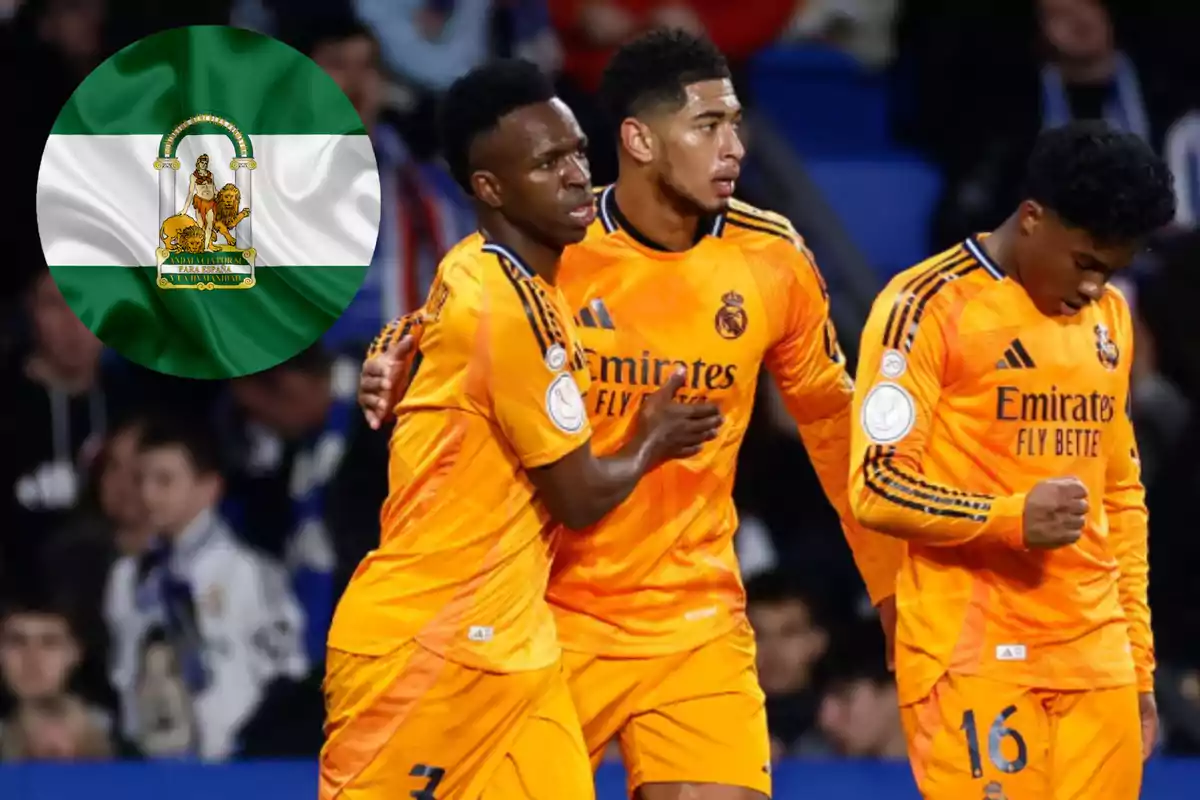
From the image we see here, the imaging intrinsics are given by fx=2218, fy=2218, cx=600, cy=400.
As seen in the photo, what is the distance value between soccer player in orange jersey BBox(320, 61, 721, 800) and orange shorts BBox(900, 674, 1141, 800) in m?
0.74

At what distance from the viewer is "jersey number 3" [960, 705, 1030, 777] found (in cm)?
432

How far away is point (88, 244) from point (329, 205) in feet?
1.63

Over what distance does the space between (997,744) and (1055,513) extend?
0.48 metres

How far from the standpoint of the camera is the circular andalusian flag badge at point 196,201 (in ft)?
14.8

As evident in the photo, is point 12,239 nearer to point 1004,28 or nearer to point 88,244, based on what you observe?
point 88,244

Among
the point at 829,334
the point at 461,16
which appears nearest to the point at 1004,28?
the point at 461,16

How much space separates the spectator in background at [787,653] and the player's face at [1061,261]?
251 cm

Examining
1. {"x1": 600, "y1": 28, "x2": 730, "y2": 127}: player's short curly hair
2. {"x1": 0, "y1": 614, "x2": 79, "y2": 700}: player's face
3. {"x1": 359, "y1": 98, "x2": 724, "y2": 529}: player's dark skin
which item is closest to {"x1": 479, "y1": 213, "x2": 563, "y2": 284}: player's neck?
{"x1": 359, "y1": 98, "x2": 724, "y2": 529}: player's dark skin

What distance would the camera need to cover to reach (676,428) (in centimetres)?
421

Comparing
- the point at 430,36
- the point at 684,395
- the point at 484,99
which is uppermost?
the point at 430,36

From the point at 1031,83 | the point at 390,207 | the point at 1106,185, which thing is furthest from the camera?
the point at 1031,83

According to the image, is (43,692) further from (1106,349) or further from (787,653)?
(1106,349)

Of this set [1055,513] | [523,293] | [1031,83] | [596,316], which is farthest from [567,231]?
[1031,83]

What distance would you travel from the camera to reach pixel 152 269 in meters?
4.51
